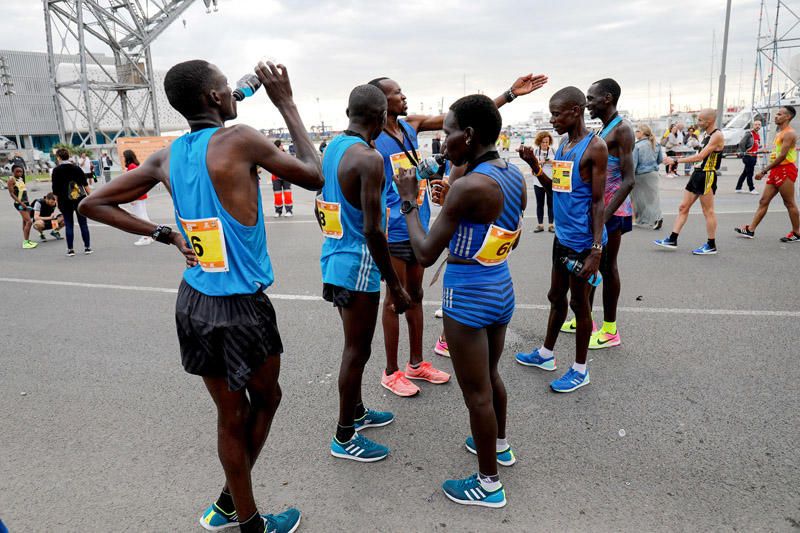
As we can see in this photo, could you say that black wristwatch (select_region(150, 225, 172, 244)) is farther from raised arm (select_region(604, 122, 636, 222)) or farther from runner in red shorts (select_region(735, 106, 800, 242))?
runner in red shorts (select_region(735, 106, 800, 242))

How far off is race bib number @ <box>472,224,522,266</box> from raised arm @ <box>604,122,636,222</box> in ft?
6.19

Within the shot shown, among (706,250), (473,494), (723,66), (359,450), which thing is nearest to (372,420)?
(359,450)

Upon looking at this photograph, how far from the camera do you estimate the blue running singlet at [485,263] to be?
244 centimetres

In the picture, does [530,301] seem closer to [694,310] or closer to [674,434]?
[694,310]

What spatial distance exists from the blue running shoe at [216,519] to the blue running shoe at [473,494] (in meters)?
1.07

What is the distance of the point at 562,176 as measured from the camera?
386 cm

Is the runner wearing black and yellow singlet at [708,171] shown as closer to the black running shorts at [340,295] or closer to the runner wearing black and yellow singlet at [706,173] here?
the runner wearing black and yellow singlet at [706,173]

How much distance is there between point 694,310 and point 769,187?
422cm

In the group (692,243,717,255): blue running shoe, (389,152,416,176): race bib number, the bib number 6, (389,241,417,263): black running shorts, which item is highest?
(389,152,416,176): race bib number

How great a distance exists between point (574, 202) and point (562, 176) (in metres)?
0.23

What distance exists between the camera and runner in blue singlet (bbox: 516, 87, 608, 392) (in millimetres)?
3650

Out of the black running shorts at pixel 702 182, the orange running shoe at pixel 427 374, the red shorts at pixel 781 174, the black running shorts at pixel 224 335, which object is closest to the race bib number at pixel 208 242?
the black running shorts at pixel 224 335

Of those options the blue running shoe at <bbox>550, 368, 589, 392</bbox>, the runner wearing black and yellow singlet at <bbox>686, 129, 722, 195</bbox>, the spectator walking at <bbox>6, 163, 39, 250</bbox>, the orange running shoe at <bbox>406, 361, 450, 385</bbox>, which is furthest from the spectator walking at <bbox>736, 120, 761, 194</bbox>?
the spectator walking at <bbox>6, 163, 39, 250</bbox>

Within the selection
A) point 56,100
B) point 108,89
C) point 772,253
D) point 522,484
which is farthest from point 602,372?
point 56,100
